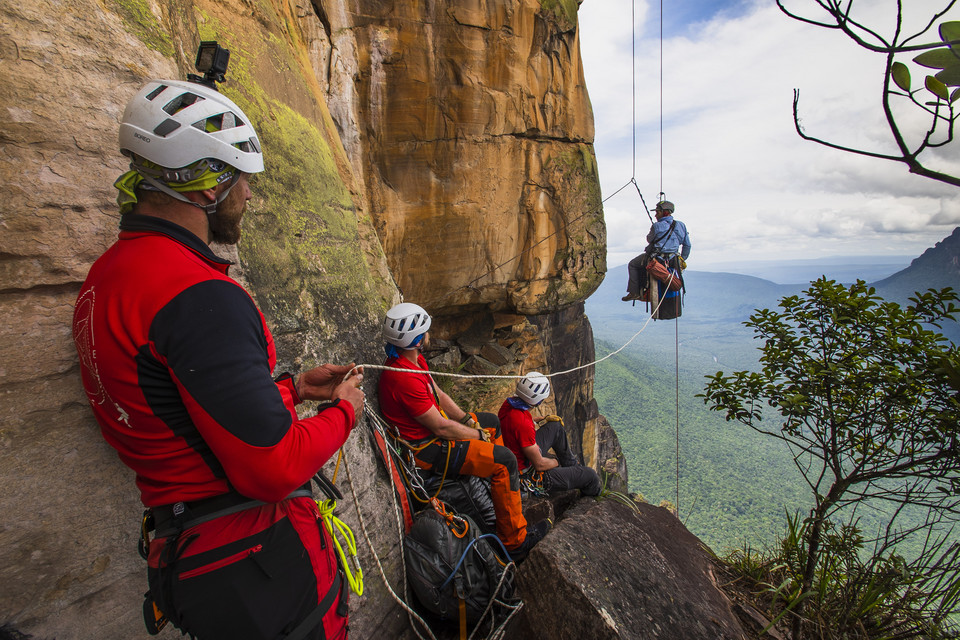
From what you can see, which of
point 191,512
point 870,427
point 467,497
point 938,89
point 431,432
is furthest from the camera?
point 467,497

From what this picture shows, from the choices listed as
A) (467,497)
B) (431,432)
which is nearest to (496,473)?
(467,497)

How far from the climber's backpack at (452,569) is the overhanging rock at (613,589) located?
312 millimetres

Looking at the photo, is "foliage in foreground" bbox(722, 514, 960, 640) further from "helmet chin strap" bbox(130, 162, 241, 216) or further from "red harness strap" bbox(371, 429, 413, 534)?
"helmet chin strap" bbox(130, 162, 241, 216)

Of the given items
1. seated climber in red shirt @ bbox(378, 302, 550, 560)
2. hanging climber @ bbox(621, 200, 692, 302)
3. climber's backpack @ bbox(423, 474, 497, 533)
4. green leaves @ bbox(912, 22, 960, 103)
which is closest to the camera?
green leaves @ bbox(912, 22, 960, 103)

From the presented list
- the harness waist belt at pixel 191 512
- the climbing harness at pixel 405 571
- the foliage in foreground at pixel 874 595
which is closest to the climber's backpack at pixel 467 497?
the climbing harness at pixel 405 571

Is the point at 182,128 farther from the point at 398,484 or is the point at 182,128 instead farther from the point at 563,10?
the point at 563,10

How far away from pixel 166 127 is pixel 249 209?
1.45 metres

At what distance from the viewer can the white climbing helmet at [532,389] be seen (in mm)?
5453

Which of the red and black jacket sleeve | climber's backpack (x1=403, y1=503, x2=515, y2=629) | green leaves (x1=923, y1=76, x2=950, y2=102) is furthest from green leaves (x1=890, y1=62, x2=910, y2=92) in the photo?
climber's backpack (x1=403, y1=503, x2=515, y2=629)

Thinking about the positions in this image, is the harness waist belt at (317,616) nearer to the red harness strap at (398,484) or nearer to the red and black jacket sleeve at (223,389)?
the red and black jacket sleeve at (223,389)

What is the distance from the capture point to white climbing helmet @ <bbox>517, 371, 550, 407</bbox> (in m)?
5.45

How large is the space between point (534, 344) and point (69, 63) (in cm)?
1198

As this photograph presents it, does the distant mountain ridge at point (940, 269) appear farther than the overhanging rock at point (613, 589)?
Yes

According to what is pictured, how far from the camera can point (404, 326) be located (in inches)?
140
